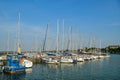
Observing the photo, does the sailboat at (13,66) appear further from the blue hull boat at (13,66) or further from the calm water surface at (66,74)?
the calm water surface at (66,74)

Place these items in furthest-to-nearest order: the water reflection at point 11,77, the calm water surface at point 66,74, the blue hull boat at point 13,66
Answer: the blue hull boat at point 13,66 < the calm water surface at point 66,74 < the water reflection at point 11,77

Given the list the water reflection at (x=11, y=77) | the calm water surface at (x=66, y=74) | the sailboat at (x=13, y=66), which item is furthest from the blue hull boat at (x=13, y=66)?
the calm water surface at (x=66, y=74)

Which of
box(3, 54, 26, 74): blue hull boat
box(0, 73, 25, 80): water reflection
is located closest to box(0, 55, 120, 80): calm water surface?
box(0, 73, 25, 80): water reflection

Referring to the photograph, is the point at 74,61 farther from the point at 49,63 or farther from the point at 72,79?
the point at 72,79

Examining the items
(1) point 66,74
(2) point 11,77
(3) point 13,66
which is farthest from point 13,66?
(1) point 66,74

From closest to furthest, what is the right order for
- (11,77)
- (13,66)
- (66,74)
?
(11,77)
(13,66)
(66,74)

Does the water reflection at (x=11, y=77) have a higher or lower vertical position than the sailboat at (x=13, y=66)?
lower

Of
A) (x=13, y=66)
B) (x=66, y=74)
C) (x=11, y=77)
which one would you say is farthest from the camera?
(x=66, y=74)

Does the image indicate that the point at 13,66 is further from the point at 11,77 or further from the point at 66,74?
the point at 66,74

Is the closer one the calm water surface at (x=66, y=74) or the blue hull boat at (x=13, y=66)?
the calm water surface at (x=66, y=74)

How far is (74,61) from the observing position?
74625mm

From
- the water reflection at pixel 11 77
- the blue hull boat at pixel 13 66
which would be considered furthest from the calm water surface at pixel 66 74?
the blue hull boat at pixel 13 66

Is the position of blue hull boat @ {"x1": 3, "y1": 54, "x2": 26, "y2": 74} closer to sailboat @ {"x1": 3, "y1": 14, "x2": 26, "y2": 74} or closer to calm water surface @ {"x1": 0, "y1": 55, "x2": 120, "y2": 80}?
sailboat @ {"x1": 3, "y1": 14, "x2": 26, "y2": 74}

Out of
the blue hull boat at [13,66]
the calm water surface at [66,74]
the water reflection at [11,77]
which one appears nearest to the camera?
the water reflection at [11,77]
